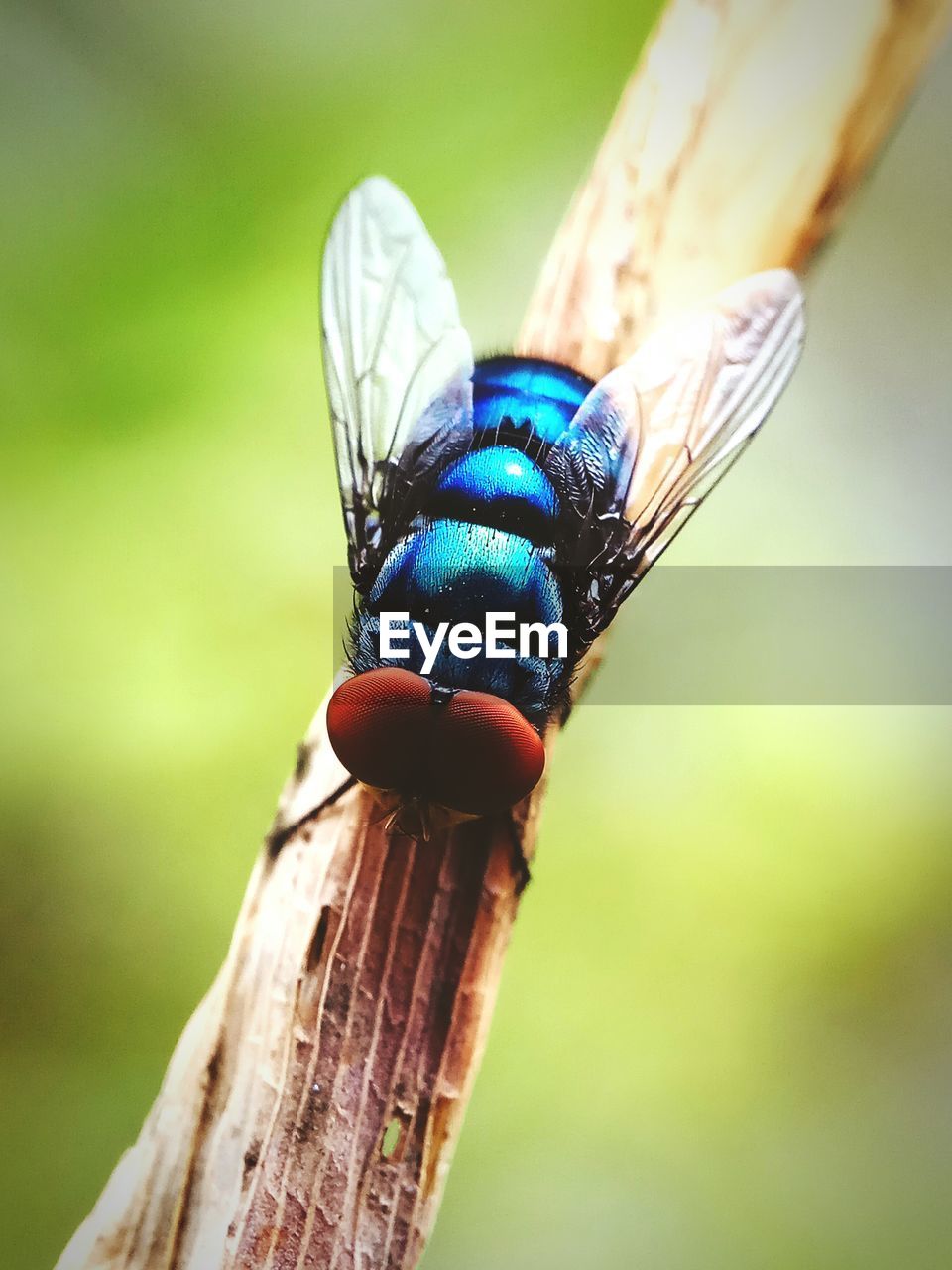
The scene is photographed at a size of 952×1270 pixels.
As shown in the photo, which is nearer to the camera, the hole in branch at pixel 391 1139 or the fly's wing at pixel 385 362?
the hole in branch at pixel 391 1139

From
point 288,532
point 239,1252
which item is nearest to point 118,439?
point 288,532

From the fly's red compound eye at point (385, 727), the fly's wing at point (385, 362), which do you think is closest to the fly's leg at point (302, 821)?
the fly's red compound eye at point (385, 727)

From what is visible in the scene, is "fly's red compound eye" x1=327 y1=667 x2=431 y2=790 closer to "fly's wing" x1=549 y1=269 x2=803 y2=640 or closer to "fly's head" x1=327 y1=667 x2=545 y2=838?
"fly's head" x1=327 y1=667 x2=545 y2=838

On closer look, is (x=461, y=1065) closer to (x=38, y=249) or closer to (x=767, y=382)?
(x=767, y=382)

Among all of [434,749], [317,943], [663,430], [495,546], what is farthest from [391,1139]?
[663,430]

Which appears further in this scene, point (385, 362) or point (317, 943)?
point (385, 362)

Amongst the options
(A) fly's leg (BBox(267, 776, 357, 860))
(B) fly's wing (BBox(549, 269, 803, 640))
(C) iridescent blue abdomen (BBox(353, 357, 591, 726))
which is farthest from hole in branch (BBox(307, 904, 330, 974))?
(B) fly's wing (BBox(549, 269, 803, 640))

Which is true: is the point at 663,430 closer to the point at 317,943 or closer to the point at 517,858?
the point at 517,858

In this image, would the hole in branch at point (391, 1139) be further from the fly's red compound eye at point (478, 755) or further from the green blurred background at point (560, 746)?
the fly's red compound eye at point (478, 755)
